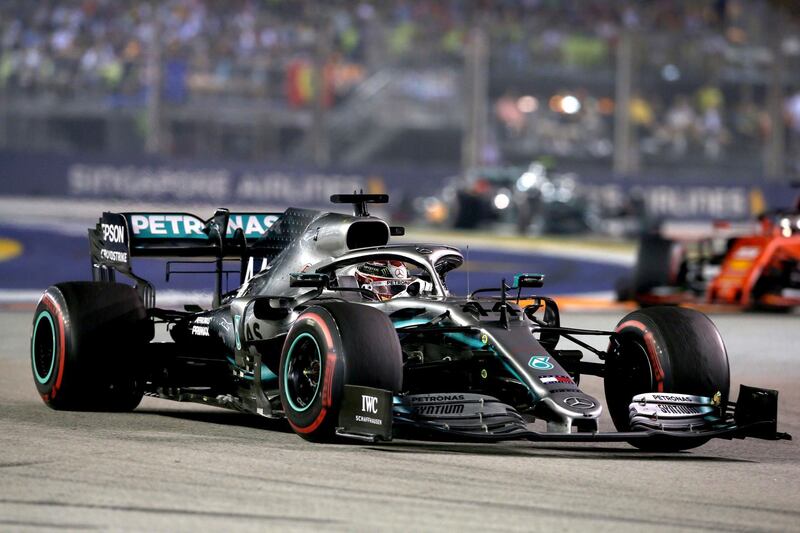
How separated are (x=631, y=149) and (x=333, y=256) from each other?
98.4ft

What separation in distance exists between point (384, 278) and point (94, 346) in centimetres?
182

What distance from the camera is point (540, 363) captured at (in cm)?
721

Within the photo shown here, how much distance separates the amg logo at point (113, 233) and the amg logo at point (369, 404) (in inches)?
133

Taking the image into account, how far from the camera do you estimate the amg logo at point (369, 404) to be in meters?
6.84

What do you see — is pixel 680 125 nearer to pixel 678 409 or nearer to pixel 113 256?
pixel 113 256

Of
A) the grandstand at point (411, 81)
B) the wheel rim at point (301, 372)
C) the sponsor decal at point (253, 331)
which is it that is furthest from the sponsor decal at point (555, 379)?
the grandstand at point (411, 81)

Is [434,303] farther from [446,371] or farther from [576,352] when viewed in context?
[576,352]

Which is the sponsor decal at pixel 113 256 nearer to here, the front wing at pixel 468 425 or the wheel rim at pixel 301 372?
the wheel rim at pixel 301 372

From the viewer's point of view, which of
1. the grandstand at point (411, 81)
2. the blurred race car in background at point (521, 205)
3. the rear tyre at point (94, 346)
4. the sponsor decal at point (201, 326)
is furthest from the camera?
the grandstand at point (411, 81)

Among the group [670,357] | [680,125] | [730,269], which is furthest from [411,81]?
[670,357]

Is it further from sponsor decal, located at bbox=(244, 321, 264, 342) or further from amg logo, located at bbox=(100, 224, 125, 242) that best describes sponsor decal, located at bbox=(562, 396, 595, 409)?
amg logo, located at bbox=(100, 224, 125, 242)

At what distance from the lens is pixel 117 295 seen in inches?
348

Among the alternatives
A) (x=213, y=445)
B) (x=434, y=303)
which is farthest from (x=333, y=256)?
(x=213, y=445)

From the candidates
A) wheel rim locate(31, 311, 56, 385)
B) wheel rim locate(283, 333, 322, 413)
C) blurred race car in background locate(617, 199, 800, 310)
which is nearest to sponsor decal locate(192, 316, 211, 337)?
wheel rim locate(31, 311, 56, 385)
